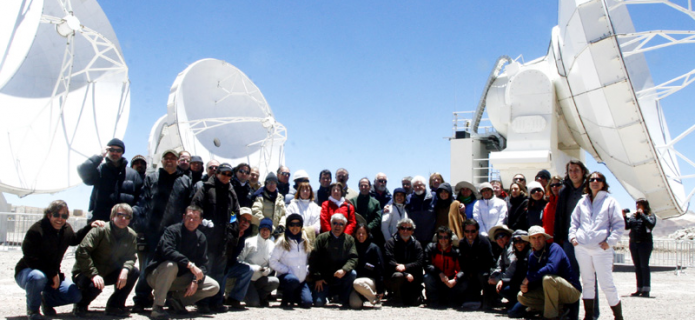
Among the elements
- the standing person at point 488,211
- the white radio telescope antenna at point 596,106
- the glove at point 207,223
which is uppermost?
the white radio telescope antenna at point 596,106

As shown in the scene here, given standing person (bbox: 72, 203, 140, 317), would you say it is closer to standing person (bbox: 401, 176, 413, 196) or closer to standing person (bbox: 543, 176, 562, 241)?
standing person (bbox: 401, 176, 413, 196)

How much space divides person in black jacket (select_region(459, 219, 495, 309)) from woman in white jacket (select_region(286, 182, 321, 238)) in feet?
6.80

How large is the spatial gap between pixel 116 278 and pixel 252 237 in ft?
6.26

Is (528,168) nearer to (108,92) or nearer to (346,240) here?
(346,240)

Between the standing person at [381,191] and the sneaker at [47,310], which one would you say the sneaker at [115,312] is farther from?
the standing person at [381,191]

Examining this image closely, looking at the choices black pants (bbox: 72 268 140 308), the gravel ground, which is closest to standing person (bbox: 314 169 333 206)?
the gravel ground

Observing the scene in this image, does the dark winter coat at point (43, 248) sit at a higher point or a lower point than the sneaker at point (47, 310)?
higher

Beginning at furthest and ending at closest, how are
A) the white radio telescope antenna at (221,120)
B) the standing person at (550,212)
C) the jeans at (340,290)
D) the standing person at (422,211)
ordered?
the white radio telescope antenna at (221,120) → the standing person at (422,211) → the jeans at (340,290) → the standing person at (550,212)

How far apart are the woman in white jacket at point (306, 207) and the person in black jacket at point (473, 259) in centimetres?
207

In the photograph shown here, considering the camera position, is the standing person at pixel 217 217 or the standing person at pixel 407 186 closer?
the standing person at pixel 217 217

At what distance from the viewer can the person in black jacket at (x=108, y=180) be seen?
677cm

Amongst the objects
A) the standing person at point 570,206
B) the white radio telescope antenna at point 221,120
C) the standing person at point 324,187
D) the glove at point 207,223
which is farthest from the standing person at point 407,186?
the white radio telescope antenna at point 221,120

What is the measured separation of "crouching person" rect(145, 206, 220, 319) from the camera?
6273 mm

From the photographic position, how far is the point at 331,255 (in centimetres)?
779
